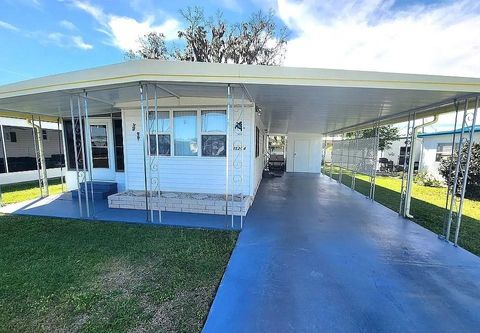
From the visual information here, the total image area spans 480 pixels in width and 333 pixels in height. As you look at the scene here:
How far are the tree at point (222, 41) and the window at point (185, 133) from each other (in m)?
12.0

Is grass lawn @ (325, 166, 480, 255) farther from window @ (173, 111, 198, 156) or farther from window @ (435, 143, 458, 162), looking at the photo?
window @ (173, 111, 198, 156)

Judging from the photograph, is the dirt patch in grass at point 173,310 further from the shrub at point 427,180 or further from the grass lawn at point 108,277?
the shrub at point 427,180

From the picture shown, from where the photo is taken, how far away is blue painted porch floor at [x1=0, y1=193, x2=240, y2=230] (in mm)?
4781

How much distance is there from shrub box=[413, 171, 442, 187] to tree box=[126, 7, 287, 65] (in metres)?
11.8

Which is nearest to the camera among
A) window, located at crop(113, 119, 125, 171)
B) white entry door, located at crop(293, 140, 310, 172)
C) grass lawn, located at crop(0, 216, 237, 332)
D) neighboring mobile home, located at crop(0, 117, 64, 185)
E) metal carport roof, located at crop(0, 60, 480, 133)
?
grass lawn, located at crop(0, 216, 237, 332)

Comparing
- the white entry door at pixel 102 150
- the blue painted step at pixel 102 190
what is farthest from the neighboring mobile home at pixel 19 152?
the blue painted step at pixel 102 190

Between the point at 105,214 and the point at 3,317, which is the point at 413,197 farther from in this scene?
the point at 3,317

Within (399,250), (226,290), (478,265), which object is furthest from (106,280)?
(478,265)

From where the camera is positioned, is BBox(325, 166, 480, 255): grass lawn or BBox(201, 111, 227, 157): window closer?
BBox(325, 166, 480, 255): grass lawn

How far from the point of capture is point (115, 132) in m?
7.35

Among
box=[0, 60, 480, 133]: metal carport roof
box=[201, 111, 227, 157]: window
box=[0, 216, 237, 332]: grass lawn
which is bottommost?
box=[0, 216, 237, 332]: grass lawn

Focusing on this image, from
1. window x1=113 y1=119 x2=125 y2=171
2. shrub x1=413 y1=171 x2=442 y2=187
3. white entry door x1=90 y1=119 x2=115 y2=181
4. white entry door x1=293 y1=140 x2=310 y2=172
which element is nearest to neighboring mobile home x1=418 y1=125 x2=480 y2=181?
shrub x1=413 y1=171 x2=442 y2=187

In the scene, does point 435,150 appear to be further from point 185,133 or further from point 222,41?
point 222,41

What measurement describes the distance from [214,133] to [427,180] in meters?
11.5
